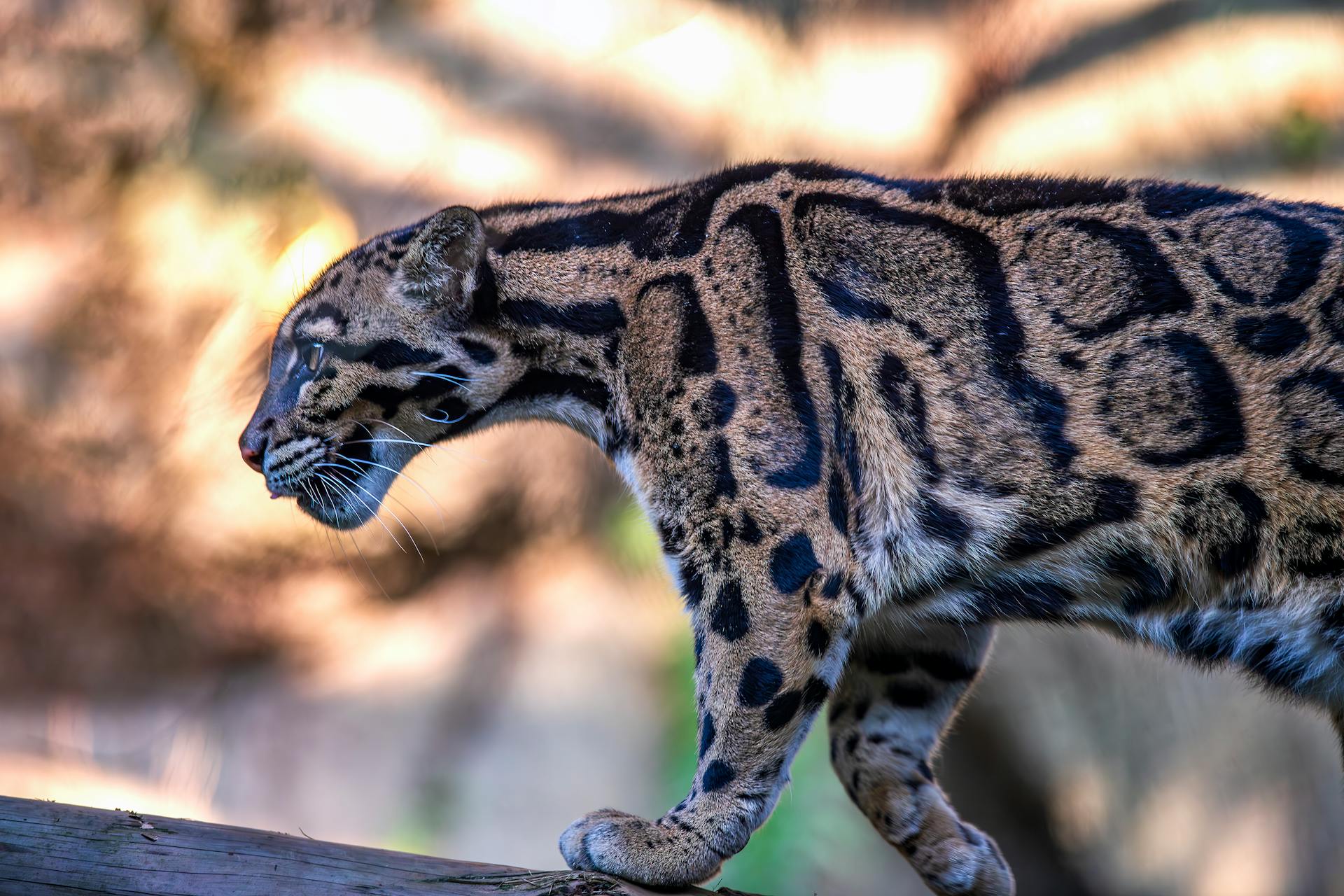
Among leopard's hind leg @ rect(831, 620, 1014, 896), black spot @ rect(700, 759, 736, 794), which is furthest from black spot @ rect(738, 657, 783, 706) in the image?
leopard's hind leg @ rect(831, 620, 1014, 896)

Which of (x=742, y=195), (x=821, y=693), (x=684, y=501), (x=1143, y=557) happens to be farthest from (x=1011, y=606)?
(x=742, y=195)

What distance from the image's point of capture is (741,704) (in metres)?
3.98

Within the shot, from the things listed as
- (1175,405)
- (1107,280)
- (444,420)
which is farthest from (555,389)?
(1175,405)

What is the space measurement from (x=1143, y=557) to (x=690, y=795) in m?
1.66

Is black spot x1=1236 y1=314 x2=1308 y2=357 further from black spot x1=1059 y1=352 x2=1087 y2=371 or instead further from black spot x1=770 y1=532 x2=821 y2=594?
black spot x1=770 y1=532 x2=821 y2=594

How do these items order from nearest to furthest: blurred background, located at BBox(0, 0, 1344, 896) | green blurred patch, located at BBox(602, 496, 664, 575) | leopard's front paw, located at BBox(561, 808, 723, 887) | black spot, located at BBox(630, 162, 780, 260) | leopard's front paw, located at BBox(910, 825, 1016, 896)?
1. leopard's front paw, located at BBox(561, 808, 723, 887)
2. black spot, located at BBox(630, 162, 780, 260)
3. leopard's front paw, located at BBox(910, 825, 1016, 896)
4. blurred background, located at BBox(0, 0, 1344, 896)
5. green blurred patch, located at BBox(602, 496, 664, 575)

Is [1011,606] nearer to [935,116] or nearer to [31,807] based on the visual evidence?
[31,807]

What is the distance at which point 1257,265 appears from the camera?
4.05 meters

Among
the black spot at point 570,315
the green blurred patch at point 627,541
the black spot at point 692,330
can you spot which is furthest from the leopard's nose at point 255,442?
the green blurred patch at point 627,541

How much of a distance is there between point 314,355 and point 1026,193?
2638mm

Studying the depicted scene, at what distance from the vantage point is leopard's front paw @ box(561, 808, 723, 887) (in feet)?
12.9

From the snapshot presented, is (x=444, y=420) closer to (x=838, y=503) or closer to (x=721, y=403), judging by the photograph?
(x=721, y=403)

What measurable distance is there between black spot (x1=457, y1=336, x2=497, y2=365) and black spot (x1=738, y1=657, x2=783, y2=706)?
1491 millimetres

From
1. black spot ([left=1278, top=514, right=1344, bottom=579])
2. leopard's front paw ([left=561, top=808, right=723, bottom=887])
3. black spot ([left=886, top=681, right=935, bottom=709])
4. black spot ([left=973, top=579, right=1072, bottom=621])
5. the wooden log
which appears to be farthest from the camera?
black spot ([left=886, top=681, right=935, bottom=709])
